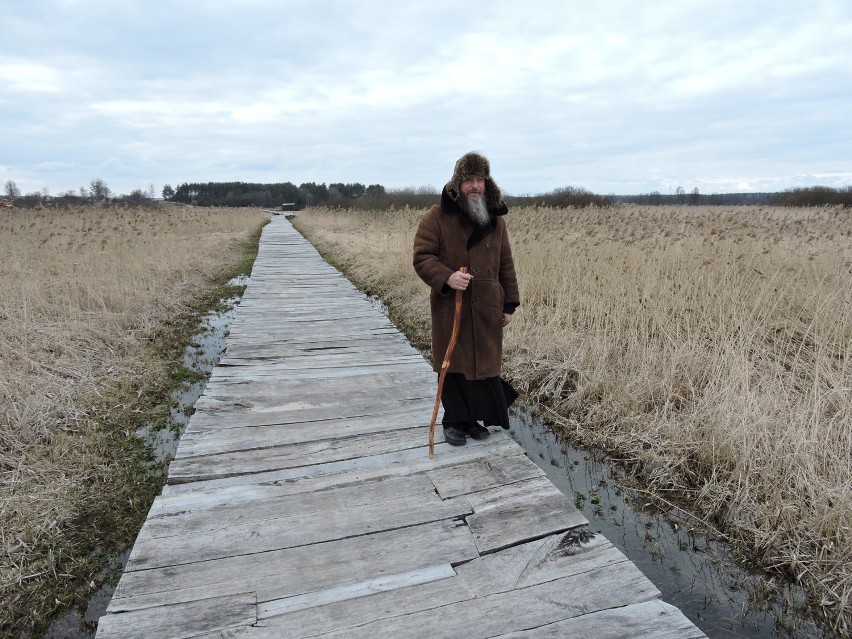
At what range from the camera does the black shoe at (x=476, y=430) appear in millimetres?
3414

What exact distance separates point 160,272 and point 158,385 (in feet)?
14.9

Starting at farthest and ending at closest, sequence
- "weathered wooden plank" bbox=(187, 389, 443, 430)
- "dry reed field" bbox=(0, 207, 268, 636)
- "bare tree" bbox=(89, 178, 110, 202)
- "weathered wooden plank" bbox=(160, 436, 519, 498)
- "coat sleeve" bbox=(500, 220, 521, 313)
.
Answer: "bare tree" bbox=(89, 178, 110, 202) → "weathered wooden plank" bbox=(187, 389, 443, 430) → "coat sleeve" bbox=(500, 220, 521, 313) → "weathered wooden plank" bbox=(160, 436, 519, 498) → "dry reed field" bbox=(0, 207, 268, 636)

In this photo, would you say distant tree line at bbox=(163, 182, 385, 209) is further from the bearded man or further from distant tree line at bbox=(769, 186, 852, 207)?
the bearded man

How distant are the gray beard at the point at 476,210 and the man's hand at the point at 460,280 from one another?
364 mm

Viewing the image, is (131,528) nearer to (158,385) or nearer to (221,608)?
(221,608)

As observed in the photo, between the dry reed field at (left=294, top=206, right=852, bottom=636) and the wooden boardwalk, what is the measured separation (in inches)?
32.1

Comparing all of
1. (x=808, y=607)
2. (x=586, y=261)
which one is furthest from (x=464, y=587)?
(x=586, y=261)

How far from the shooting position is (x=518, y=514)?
2.59m

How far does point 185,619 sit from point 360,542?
76 cm

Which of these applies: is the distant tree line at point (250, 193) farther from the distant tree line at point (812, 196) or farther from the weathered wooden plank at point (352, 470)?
the weathered wooden plank at point (352, 470)

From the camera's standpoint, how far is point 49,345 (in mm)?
4805

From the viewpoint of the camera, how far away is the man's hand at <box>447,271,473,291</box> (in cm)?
285

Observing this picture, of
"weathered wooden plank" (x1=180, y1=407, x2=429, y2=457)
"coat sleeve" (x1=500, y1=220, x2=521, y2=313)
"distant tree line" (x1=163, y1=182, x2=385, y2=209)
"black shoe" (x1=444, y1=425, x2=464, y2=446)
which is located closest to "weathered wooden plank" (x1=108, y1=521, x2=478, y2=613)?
"black shoe" (x1=444, y1=425, x2=464, y2=446)

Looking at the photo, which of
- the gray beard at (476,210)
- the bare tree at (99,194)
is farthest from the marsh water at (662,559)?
the bare tree at (99,194)
